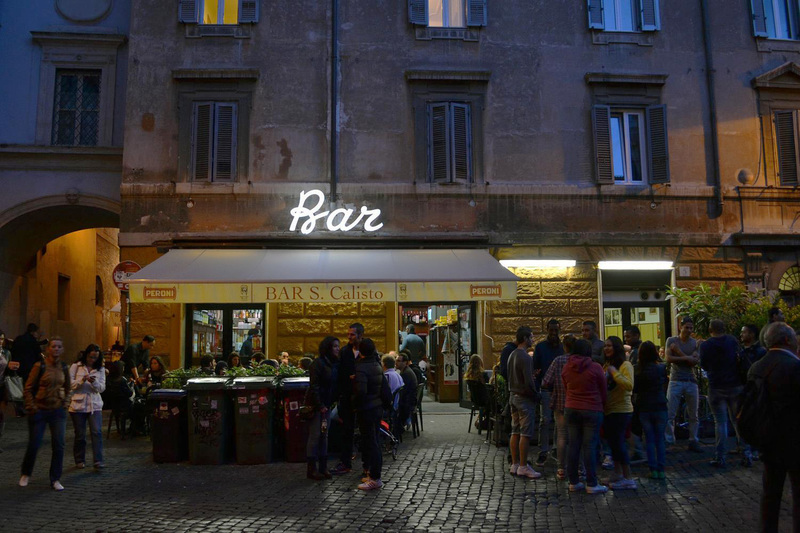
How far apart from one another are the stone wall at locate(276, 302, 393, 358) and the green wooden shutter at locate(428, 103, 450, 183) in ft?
9.34

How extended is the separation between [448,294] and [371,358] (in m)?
4.50

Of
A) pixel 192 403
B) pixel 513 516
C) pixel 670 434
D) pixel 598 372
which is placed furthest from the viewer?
pixel 670 434

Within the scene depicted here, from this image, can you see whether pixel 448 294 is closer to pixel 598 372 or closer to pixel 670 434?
pixel 670 434

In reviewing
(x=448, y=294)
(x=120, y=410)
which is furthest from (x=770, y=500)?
(x=120, y=410)

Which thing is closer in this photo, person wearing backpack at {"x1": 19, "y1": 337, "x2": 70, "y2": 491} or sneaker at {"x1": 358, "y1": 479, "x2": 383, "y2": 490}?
sneaker at {"x1": 358, "y1": 479, "x2": 383, "y2": 490}

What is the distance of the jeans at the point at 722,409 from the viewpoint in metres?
8.75

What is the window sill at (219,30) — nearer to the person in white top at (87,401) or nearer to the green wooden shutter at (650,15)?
the person in white top at (87,401)

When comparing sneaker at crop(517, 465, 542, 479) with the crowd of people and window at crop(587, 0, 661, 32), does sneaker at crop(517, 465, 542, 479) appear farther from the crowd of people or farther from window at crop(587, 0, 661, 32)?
window at crop(587, 0, 661, 32)

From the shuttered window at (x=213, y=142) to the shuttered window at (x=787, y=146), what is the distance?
1123 centimetres

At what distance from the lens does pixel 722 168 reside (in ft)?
49.2

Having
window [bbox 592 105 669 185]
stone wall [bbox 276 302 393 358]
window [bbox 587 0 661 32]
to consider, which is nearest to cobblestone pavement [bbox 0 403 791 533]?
stone wall [bbox 276 302 393 358]

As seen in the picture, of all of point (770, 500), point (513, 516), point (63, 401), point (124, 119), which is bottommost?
point (513, 516)

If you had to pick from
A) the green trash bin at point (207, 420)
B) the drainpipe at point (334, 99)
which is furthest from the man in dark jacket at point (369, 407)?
the drainpipe at point (334, 99)

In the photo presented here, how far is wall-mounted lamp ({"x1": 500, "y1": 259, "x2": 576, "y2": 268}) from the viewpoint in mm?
14398
